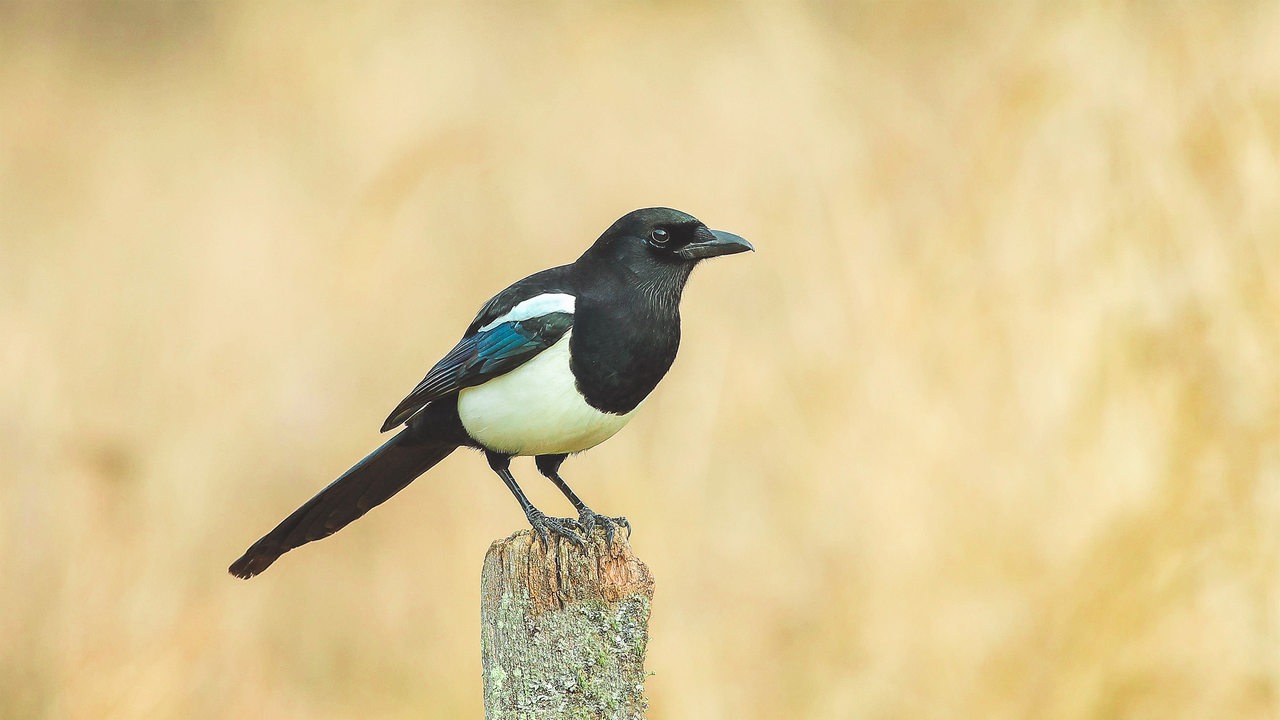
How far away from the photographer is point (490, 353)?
3482mm

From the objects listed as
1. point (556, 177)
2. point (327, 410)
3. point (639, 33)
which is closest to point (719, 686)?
point (327, 410)

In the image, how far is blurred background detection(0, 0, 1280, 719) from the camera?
4680mm

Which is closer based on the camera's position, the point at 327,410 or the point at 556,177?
the point at 327,410

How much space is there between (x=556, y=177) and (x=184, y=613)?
2.48 meters

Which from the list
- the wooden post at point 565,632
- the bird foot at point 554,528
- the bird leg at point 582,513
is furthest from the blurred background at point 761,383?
the wooden post at point 565,632

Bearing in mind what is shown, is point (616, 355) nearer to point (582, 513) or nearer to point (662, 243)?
point (662, 243)

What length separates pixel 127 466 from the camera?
479 cm

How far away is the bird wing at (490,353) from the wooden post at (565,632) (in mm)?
722

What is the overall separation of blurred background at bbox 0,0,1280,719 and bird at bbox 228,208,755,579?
1316mm

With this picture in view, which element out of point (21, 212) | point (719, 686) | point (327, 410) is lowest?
point (719, 686)

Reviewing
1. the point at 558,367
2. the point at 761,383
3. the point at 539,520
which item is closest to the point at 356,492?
the point at 539,520

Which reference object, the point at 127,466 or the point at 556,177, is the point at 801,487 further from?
the point at 127,466

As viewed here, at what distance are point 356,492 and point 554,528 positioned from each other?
0.80 metres

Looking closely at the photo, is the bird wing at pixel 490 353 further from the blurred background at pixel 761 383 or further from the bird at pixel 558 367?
the blurred background at pixel 761 383
